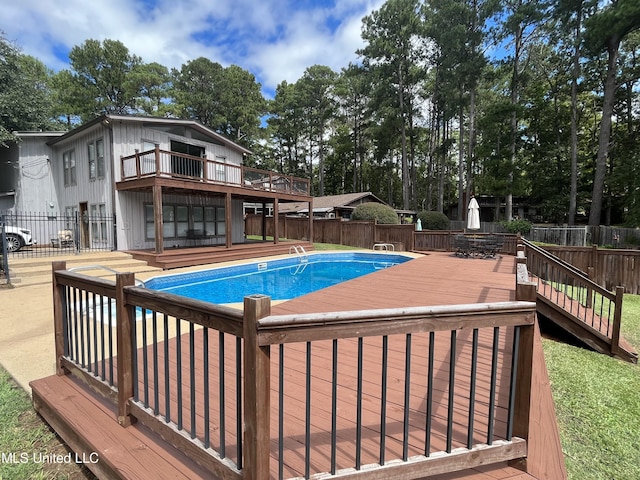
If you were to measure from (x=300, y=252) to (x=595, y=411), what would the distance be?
551 inches

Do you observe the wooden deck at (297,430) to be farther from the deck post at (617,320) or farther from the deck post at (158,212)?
the deck post at (158,212)

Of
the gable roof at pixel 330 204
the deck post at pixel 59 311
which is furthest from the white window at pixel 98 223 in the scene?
the gable roof at pixel 330 204

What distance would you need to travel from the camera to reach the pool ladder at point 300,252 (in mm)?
14932

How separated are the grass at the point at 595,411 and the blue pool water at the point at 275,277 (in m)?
5.97

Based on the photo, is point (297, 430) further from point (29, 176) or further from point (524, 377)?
point (29, 176)

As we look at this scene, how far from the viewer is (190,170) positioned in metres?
14.5

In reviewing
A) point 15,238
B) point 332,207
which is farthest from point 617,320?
point 332,207

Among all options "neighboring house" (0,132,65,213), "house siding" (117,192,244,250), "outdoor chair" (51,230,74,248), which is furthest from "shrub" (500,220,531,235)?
"neighboring house" (0,132,65,213)

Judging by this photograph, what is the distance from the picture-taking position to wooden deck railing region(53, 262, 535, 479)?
1.43 m

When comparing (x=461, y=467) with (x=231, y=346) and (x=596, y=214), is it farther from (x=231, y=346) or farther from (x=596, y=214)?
(x=596, y=214)

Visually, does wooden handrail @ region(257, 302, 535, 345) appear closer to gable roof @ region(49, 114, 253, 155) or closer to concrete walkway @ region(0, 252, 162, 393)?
concrete walkway @ region(0, 252, 162, 393)

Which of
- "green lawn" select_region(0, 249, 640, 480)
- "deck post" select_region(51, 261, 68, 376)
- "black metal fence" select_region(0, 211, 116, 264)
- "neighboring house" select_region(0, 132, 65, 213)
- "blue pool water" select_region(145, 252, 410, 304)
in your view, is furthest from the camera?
"neighboring house" select_region(0, 132, 65, 213)

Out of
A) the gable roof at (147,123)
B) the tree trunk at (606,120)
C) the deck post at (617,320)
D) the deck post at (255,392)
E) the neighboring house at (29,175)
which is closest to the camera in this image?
the deck post at (255,392)

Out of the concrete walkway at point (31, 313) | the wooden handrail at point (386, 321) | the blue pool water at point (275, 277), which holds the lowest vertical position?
the blue pool water at point (275, 277)
